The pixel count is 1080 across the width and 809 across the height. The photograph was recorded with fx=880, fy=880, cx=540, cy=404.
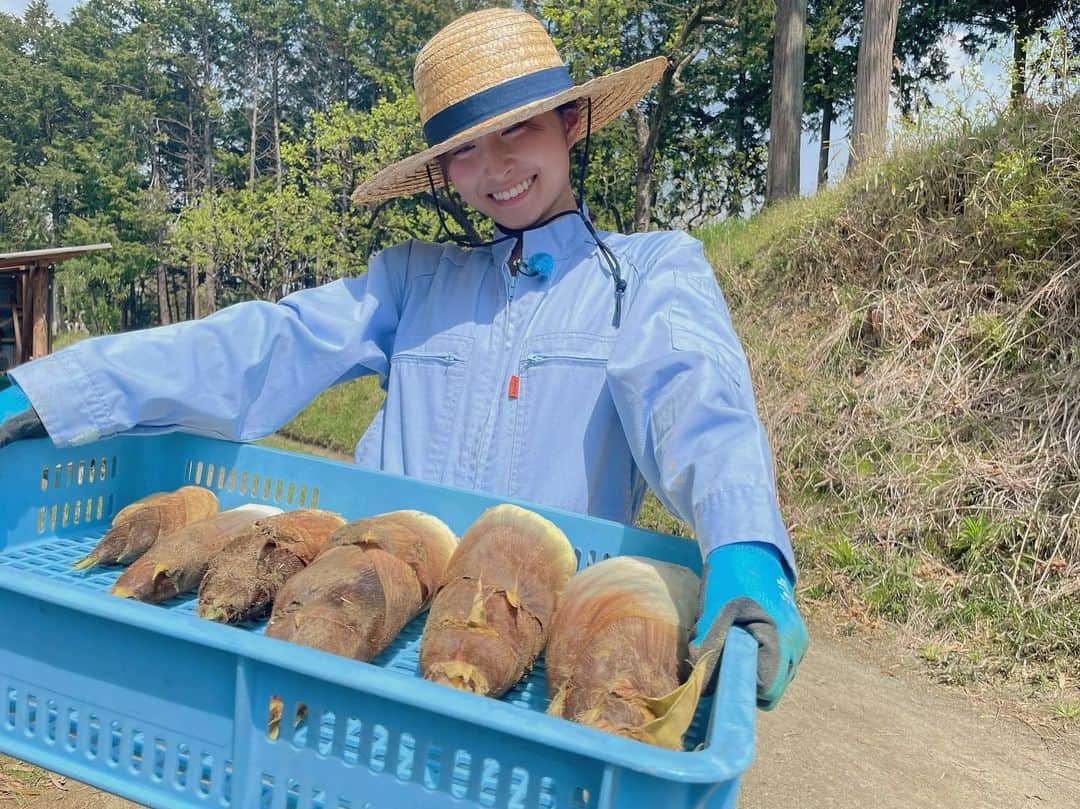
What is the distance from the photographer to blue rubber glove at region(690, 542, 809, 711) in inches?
47.9

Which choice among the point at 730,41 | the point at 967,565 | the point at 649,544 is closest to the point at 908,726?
the point at 967,565

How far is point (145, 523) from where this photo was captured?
204 cm

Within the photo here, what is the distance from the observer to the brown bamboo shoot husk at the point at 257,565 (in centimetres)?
168

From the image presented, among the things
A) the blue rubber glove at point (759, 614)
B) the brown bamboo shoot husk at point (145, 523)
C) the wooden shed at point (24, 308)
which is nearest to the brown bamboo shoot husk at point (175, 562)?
the brown bamboo shoot husk at point (145, 523)

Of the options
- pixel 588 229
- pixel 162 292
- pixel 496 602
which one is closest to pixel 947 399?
pixel 588 229

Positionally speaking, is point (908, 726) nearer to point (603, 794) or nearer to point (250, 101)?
point (603, 794)

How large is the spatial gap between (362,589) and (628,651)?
501mm

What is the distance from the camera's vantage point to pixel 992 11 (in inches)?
784

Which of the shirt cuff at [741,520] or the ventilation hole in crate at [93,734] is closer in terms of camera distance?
the ventilation hole in crate at [93,734]

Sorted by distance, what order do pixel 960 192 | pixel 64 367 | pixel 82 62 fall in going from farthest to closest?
pixel 82 62
pixel 960 192
pixel 64 367

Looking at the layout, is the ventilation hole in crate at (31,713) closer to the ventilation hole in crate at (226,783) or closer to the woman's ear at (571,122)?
the ventilation hole in crate at (226,783)

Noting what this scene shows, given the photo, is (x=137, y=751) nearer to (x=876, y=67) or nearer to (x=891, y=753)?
(x=891, y=753)

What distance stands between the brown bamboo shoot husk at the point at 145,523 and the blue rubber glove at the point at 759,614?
1.33 meters

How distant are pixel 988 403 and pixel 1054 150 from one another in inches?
69.5
